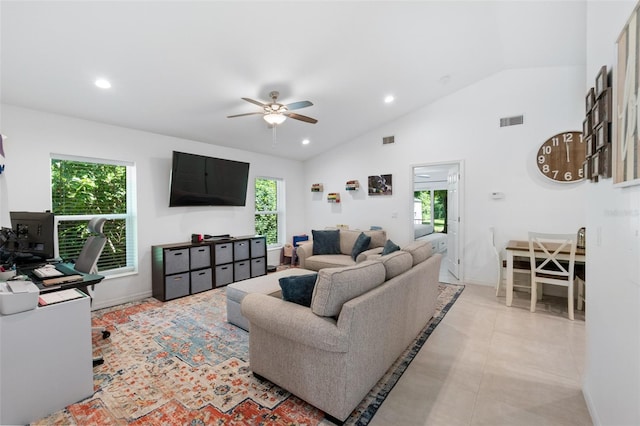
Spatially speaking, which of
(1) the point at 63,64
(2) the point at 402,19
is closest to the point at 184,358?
(1) the point at 63,64

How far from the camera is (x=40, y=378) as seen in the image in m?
1.80

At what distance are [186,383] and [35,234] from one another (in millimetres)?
1895

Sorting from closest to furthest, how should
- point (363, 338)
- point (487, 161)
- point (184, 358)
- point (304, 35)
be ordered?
point (363, 338) < point (184, 358) < point (304, 35) < point (487, 161)

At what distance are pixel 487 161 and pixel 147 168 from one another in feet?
17.6

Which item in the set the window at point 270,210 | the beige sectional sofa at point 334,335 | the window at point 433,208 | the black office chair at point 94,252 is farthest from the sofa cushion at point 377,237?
the window at point 433,208

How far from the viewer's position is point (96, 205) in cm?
380

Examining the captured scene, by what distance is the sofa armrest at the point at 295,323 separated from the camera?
163 cm

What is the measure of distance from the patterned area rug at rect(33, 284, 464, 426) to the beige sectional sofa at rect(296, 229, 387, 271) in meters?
1.69

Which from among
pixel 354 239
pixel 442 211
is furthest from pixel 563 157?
pixel 442 211

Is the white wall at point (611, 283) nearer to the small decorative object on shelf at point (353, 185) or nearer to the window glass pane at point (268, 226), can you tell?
the small decorative object on shelf at point (353, 185)

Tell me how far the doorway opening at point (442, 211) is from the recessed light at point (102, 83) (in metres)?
4.62

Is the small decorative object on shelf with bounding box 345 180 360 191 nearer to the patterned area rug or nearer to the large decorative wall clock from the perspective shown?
the large decorative wall clock

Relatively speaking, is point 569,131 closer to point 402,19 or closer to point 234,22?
Answer: point 402,19

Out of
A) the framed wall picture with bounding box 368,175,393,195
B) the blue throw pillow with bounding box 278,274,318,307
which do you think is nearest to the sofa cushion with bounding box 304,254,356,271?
the framed wall picture with bounding box 368,175,393,195
